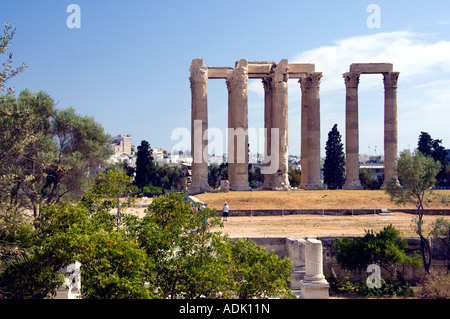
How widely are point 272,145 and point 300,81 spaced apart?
8.71m

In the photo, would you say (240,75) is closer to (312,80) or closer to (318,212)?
(312,80)

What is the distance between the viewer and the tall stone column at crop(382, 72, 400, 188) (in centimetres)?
4716

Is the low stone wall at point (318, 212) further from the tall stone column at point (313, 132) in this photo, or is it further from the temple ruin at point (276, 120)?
the tall stone column at point (313, 132)

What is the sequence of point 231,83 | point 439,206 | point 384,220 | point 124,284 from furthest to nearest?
point 231,83, point 439,206, point 384,220, point 124,284

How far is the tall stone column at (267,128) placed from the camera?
45.7 metres

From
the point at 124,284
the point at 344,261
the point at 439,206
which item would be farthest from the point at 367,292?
the point at 439,206

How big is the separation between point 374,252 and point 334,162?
50.1 meters

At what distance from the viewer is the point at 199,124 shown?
41.9 metres

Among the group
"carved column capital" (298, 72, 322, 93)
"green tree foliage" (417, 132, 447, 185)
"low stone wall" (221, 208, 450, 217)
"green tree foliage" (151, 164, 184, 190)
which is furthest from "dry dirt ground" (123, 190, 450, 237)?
"green tree foliage" (151, 164, 184, 190)

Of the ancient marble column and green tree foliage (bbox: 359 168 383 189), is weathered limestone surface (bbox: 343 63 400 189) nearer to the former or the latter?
green tree foliage (bbox: 359 168 383 189)

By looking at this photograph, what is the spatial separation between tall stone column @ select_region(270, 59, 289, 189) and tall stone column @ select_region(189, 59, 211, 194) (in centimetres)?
673

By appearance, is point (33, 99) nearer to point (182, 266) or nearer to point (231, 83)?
point (182, 266)

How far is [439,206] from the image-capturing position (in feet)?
117

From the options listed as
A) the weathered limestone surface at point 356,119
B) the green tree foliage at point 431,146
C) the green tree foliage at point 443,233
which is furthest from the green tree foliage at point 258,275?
the green tree foliage at point 431,146
